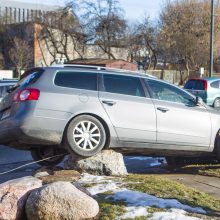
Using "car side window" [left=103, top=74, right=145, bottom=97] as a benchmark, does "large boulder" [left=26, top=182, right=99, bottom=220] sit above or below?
below

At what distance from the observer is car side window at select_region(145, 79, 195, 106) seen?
8812mm

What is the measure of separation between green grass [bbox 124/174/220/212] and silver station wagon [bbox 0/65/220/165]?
1122 millimetres

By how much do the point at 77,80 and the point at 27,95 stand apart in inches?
33.0

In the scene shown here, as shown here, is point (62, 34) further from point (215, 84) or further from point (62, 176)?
point (62, 176)

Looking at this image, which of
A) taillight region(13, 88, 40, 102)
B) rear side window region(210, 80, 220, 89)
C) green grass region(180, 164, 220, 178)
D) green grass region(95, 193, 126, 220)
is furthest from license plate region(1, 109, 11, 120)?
rear side window region(210, 80, 220, 89)

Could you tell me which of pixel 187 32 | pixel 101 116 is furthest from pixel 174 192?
pixel 187 32

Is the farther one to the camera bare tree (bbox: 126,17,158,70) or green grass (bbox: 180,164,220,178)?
bare tree (bbox: 126,17,158,70)

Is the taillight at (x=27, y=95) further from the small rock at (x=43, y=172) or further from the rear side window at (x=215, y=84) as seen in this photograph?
the rear side window at (x=215, y=84)

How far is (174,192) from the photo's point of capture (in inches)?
264

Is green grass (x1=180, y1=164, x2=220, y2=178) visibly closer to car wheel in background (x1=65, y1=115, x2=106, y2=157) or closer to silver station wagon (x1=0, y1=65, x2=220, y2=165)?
silver station wagon (x1=0, y1=65, x2=220, y2=165)

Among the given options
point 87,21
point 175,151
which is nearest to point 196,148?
point 175,151

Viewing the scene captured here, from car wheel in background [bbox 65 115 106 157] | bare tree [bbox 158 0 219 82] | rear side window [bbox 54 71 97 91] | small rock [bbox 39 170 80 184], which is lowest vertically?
small rock [bbox 39 170 80 184]

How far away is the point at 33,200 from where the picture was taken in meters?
5.80

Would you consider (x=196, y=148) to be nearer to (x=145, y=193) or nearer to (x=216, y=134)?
(x=216, y=134)
